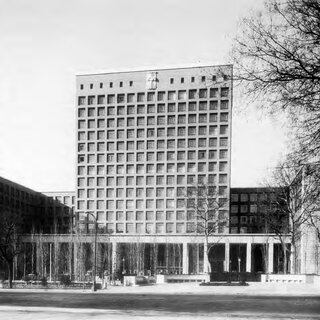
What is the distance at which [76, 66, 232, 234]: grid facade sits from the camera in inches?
4112

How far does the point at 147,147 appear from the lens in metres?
108

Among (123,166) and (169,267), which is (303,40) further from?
(123,166)

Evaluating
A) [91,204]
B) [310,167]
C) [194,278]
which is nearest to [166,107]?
[91,204]

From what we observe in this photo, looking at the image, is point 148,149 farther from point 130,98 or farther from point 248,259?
point 248,259

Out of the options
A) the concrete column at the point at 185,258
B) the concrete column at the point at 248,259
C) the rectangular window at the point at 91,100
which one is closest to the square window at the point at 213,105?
the rectangular window at the point at 91,100

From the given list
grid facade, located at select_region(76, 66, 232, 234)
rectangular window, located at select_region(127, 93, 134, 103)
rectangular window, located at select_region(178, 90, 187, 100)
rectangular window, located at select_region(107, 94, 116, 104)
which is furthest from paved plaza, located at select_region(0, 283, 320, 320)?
rectangular window, located at select_region(107, 94, 116, 104)

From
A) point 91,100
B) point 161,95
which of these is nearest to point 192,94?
point 161,95

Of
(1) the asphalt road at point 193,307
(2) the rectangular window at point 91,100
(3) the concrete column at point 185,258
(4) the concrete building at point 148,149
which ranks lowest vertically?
(3) the concrete column at point 185,258

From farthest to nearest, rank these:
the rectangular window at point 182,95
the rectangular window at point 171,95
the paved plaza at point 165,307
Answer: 1. the rectangular window at point 171,95
2. the rectangular window at point 182,95
3. the paved plaza at point 165,307

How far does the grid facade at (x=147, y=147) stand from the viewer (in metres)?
104

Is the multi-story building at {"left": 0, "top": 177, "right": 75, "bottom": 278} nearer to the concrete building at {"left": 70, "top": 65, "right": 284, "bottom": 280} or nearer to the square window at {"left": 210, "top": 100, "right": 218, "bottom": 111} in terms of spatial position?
the concrete building at {"left": 70, "top": 65, "right": 284, "bottom": 280}

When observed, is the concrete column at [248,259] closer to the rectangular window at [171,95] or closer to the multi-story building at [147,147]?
the multi-story building at [147,147]

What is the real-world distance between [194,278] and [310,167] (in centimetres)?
4508

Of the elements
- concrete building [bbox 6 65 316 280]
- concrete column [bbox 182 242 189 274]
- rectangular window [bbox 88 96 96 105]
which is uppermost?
rectangular window [bbox 88 96 96 105]
